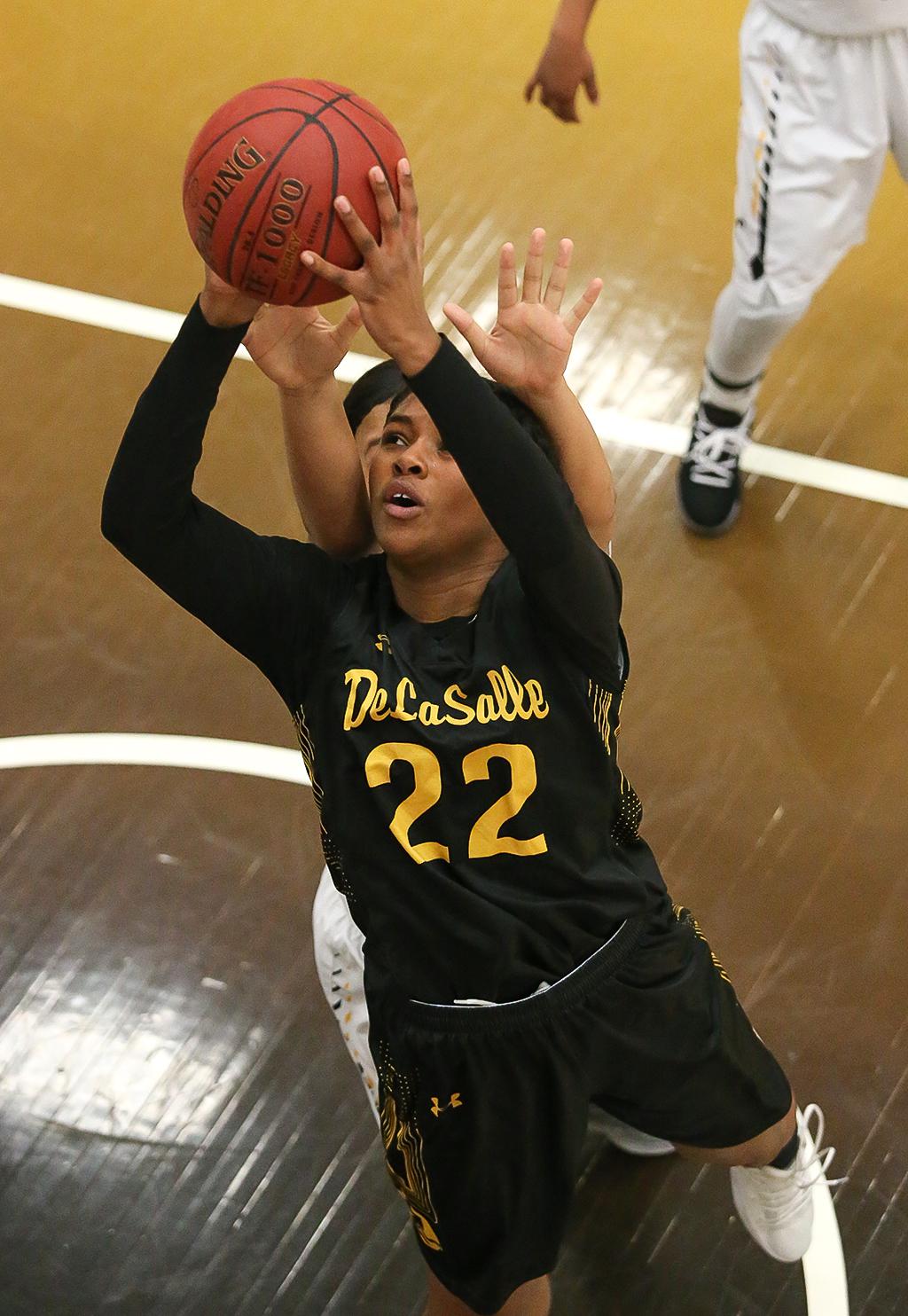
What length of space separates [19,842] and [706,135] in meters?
2.75

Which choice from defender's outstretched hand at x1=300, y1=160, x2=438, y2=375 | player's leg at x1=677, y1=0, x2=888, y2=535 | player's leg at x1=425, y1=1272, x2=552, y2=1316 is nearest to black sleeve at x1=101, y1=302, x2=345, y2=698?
defender's outstretched hand at x1=300, y1=160, x2=438, y2=375

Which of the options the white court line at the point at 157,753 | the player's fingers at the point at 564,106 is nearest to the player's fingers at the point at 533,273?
the player's fingers at the point at 564,106

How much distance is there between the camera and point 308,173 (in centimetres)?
165

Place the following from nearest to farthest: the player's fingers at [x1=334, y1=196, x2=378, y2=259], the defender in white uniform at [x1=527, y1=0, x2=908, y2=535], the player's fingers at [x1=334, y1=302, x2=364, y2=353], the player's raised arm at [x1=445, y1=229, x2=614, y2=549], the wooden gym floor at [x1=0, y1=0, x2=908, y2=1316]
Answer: the player's fingers at [x1=334, y1=196, x2=378, y2=259] < the player's raised arm at [x1=445, y1=229, x2=614, y2=549] < the player's fingers at [x1=334, y1=302, x2=364, y2=353] < the wooden gym floor at [x1=0, y1=0, x2=908, y2=1316] < the defender in white uniform at [x1=527, y1=0, x2=908, y2=535]

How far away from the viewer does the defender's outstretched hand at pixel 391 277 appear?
1.55 meters

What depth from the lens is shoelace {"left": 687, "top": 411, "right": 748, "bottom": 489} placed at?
3.24 meters

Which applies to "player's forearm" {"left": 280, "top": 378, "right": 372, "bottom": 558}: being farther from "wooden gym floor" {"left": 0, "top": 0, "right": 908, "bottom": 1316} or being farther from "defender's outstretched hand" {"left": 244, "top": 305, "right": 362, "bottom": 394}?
"wooden gym floor" {"left": 0, "top": 0, "right": 908, "bottom": 1316}

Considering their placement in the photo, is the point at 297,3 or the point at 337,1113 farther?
the point at 297,3

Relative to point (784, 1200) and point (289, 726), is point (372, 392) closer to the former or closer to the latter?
point (289, 726)

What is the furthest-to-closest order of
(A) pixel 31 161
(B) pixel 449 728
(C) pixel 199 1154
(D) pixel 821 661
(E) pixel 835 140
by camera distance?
(A) pixel 31 161 → (D) pixel 821 661 → (E) pixel 835 140 → (C) pixel 199 1154 → (B) pixel 449 728

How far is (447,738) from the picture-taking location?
184cm

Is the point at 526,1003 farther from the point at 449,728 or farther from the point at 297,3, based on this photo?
the point at 297,3

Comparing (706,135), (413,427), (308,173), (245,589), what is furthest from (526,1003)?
(706,135)

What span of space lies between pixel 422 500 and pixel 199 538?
300 millimetres
